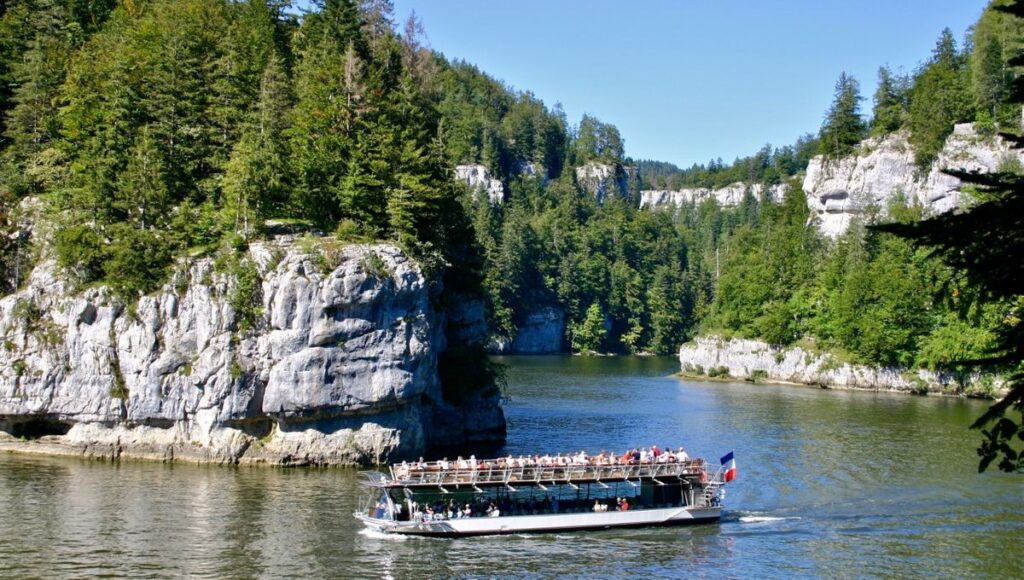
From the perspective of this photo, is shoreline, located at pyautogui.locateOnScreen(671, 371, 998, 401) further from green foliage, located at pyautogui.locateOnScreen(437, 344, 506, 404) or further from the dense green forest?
green foliage, located at pyautogui.locateOnScreen(437, 344, 506, 404)

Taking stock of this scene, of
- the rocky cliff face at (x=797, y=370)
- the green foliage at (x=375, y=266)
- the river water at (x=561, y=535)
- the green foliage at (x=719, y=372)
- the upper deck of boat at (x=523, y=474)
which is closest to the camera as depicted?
the river water at (x=561, y=535)

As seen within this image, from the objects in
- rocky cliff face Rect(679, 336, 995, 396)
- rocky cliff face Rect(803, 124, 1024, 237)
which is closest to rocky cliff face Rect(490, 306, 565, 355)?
rocky cliff face Rect(679, 336, 995, 396)

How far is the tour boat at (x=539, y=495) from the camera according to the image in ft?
135

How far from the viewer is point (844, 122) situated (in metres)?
144

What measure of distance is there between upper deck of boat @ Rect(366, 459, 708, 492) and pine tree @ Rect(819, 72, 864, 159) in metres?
111

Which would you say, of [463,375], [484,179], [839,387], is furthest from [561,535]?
[484,179]

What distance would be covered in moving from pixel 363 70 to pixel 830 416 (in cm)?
5016

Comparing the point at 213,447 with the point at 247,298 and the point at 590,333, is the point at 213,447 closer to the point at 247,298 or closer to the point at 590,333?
the point at 247,298

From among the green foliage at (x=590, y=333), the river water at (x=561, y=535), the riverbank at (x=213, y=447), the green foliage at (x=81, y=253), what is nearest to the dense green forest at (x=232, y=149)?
the green foliage at (x=81, y=253)

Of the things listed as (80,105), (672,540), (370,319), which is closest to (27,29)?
(80,105)

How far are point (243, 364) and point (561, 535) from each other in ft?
71.9

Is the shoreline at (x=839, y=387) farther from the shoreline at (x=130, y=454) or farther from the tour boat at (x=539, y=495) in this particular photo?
the shoreline at (x=130, y=454)

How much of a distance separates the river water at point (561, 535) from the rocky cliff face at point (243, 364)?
2535 millimetres

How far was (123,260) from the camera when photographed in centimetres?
5450
